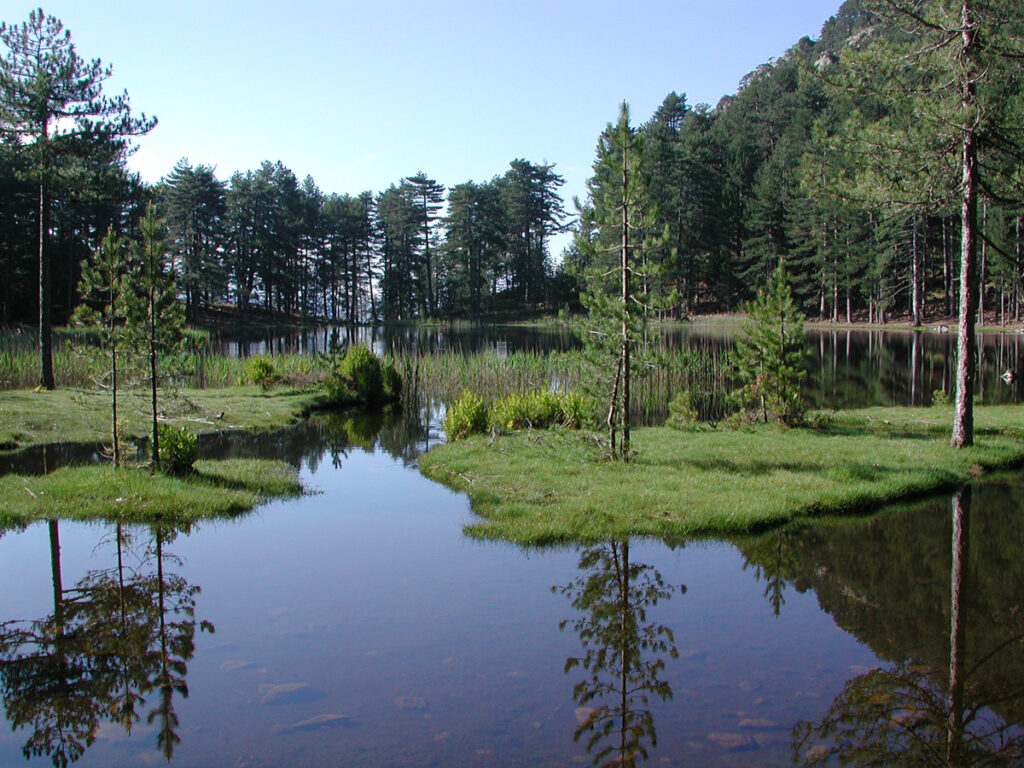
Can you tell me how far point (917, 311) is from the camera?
194 ft

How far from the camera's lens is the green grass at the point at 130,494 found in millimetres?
11047

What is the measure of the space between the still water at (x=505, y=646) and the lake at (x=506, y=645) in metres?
0.02

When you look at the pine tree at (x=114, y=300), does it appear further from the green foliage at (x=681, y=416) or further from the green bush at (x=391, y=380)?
the green bush at (x=391, y=380)

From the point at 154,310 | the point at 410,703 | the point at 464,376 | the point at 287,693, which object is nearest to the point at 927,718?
the point at 410,703

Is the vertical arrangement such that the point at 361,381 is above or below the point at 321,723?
above

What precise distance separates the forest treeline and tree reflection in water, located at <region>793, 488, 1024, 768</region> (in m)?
24.2

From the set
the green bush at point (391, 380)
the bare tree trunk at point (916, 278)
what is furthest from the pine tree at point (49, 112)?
the bare tree trunk at point (916, 278)

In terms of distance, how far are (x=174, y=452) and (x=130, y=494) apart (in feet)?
4.29

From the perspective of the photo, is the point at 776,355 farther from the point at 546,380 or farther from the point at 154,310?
the point at 154,310

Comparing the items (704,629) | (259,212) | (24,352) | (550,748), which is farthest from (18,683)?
(259,212)

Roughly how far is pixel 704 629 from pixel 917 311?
194ft

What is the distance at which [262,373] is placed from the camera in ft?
84.4

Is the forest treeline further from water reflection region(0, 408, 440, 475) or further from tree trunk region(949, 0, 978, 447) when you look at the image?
tree trunk region(949, 0, 978, 447)

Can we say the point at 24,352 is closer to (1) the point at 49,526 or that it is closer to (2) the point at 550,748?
(1) the point at 49,526
